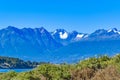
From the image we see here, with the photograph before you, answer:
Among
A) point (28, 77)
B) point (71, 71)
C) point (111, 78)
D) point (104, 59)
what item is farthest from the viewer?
point (104, 59)

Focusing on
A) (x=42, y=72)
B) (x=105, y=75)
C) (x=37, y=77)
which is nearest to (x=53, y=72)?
(x=42, y=72)

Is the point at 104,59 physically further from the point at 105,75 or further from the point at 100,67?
the point at 105,75

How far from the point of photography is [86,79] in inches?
1112

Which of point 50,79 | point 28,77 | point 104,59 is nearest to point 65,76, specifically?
point 50,79

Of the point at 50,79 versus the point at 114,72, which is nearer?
the point at 114,72

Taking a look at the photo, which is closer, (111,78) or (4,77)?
(111,78)

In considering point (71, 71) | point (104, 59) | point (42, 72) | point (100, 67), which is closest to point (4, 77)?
point (42, 72)

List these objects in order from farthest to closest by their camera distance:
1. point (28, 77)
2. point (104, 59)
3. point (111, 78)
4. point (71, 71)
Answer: point (104, 59) < point (71, 71) < point (28, 77) < point (111, 78)

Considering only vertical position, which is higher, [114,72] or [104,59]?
[104,59]

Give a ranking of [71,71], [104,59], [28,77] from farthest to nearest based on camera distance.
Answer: [104,59]
[71,71]
[28,77]

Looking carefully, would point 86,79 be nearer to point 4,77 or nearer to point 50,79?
point 50,79

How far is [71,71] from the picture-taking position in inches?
1180

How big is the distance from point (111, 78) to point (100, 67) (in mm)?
6037

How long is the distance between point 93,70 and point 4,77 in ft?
19.9
